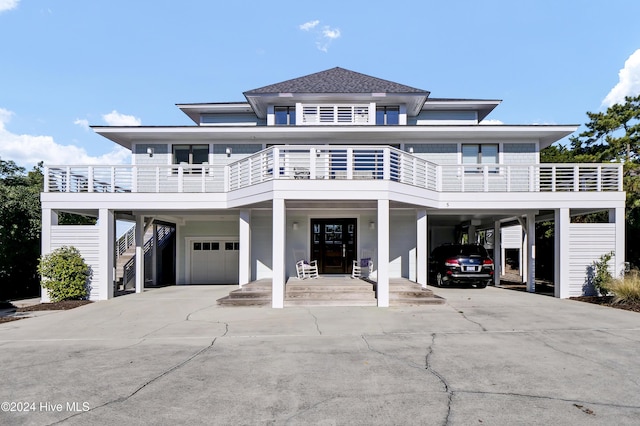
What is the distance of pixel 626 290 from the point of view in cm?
1023

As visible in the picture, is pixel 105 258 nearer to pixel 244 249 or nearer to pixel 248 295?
pixel 244 249

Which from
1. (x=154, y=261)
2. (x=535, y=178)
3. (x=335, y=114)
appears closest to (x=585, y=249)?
(x=535, y=178)

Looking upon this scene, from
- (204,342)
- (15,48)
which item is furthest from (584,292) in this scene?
(15,48)

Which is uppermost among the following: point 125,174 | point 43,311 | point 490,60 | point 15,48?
point 490,60

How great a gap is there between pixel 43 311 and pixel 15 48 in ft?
29.0

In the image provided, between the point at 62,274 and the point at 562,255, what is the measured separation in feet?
53.7

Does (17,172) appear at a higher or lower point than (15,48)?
lower

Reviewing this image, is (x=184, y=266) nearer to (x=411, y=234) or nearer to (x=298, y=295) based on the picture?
(x=298, y=295)

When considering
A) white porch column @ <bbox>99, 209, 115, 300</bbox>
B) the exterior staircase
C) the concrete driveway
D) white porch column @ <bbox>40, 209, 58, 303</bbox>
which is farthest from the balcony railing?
the concrete driveway

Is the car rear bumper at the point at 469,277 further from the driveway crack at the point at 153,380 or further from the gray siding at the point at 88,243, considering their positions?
the gray siding at the point at 88,243

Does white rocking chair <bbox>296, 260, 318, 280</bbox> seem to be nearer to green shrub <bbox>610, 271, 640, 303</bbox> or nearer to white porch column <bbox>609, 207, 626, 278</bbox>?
green shrub <bbox>610, 271, 640, 303</bbox>

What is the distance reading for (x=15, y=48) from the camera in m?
12.2

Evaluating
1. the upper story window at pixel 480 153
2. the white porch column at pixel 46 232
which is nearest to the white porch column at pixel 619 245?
the upper story window at pixel 480 153

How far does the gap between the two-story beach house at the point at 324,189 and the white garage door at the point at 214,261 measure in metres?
0.05
